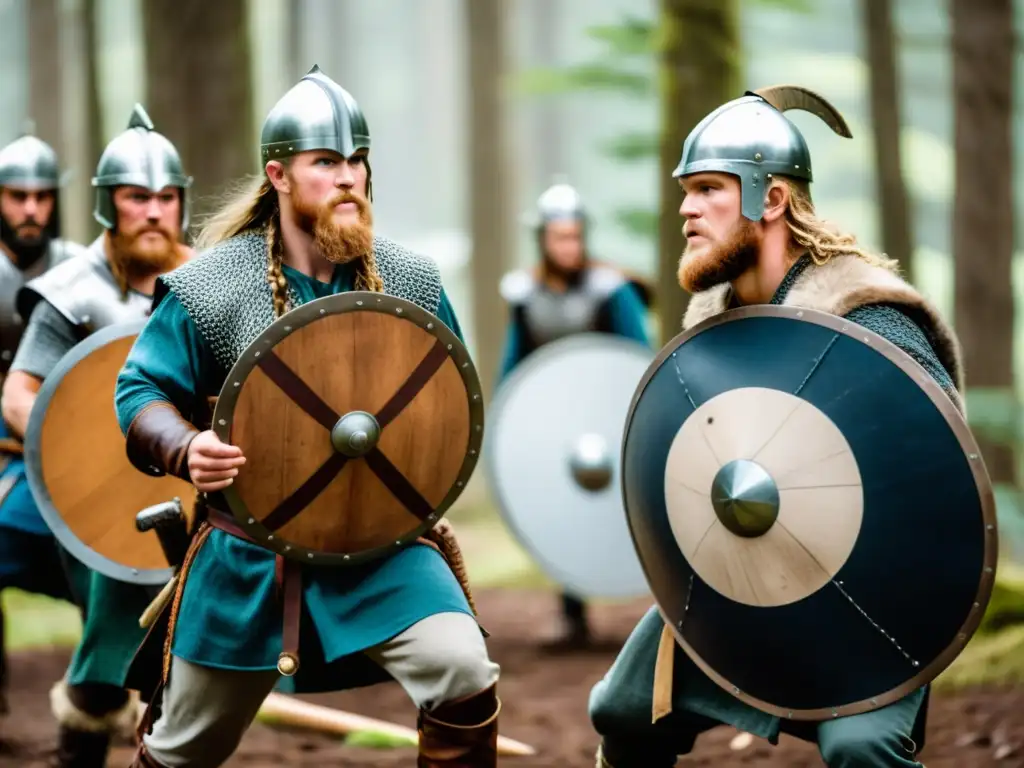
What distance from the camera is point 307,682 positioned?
3387mm

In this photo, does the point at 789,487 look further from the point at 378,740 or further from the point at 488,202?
the point at 488,202

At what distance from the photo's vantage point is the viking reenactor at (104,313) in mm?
4422

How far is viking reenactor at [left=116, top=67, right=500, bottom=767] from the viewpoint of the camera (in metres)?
3.12

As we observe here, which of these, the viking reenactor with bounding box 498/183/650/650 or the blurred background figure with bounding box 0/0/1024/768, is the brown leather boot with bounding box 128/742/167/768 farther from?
the viking reenactor with bounding box 498/183/650/650

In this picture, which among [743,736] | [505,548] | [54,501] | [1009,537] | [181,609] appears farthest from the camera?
[505,548]

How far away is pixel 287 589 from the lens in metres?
3.23

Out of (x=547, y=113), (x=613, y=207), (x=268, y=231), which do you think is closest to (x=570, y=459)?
(x=268, y=231)

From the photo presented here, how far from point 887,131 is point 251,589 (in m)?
7.77

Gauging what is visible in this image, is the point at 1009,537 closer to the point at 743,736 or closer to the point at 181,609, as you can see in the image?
the point at 743,736

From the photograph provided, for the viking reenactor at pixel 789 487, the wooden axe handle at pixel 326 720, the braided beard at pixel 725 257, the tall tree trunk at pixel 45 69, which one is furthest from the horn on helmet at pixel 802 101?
the tall tree trunk at pixel 45 69

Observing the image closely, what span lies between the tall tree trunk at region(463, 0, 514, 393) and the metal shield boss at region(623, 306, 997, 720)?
9.93 m

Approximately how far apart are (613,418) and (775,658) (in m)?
3.48

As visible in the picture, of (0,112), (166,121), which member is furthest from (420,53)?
(166,121)

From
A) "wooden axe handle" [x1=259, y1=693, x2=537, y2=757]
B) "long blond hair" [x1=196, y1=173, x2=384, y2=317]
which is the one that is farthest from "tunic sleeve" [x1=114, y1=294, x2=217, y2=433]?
"wooden axe handle" [x1=259, y1=693, x2=537, y2=757]
